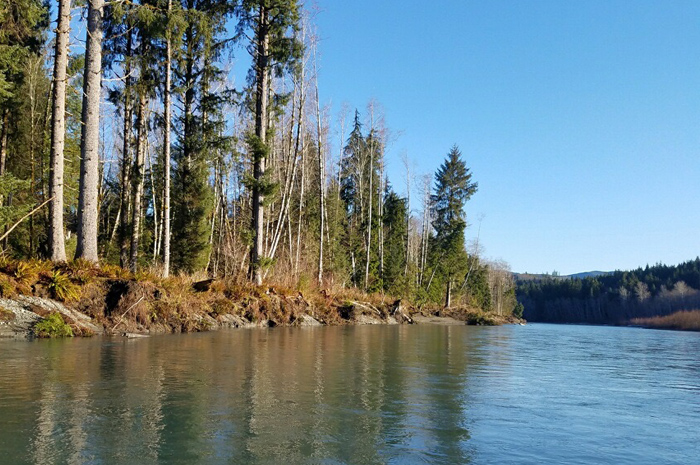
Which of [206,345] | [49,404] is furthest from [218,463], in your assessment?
[206,345]

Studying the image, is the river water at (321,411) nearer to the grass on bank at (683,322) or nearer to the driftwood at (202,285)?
the driftwood at (202,285)

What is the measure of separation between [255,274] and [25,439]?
15757 millimetres

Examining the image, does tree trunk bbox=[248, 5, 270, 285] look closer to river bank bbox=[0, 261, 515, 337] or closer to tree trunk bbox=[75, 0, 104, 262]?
river bank bbox=[0, 261, 515, 337]

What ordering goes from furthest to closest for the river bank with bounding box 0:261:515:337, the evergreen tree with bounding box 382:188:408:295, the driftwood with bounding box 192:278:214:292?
the evergreen tree with bounding box 382:188:408:295 → the driftwood with bounding box 192:278:214:292 → the river bank with bounding box 0:261:515:337

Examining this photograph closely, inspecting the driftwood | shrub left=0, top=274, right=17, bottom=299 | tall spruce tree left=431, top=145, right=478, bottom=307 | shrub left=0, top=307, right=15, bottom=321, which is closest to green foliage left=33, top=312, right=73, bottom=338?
shrub left=0, top=307, right=15, bottom=321

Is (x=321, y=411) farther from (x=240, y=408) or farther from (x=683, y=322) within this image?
(x=683, y=322)

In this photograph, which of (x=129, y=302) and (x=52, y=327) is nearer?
(x=52, y=327)

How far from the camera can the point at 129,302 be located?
41.3 feet

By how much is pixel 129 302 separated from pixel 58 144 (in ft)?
14.5

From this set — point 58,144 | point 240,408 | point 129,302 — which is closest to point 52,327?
point 129,302

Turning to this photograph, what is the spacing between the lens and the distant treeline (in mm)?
105562

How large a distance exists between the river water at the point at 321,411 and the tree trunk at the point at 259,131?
1030cm

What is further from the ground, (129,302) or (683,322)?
(129,302)

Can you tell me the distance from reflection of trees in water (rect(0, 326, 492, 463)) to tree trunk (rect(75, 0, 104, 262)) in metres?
5.11
